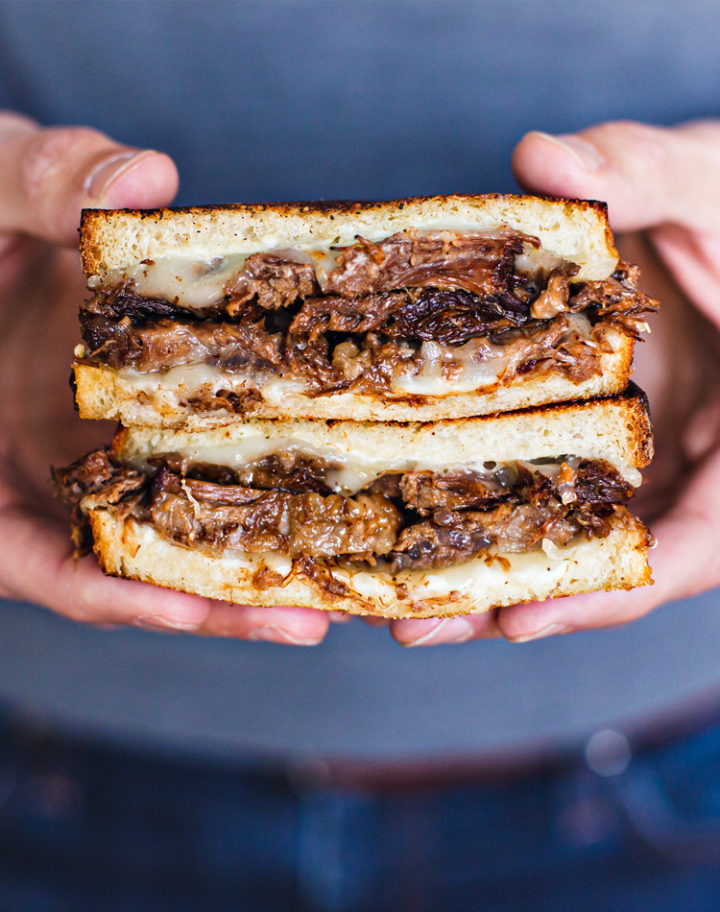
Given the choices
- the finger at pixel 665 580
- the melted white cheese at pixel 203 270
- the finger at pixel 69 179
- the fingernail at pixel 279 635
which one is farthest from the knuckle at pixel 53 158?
the finger at pixel 665 580

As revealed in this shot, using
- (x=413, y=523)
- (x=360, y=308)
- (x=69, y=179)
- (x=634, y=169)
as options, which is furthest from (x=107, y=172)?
(x=634, y=169)

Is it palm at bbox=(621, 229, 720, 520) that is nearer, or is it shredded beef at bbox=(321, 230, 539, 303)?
shredded beef at bbox=(321, 230, 539, 303)

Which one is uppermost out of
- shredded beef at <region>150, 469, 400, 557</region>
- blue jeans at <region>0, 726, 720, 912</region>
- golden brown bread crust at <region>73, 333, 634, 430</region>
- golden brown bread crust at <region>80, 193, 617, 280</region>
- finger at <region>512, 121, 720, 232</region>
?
finger at <region>512, 121, 720, 232</region>

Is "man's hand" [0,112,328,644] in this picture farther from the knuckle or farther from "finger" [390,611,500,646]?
"finger" [390,611,500,646]

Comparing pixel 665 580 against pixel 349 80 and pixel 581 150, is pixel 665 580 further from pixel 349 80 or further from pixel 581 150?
pixel 349 80

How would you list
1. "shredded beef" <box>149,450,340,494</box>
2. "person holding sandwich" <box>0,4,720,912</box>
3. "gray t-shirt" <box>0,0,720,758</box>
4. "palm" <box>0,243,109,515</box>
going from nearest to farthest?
"shredded beef" <box>149,450,340,494</box>, "person holding sandwich" <box>0,4,720,912</box>, "gray t-shirt" <box>0,0,720,758</box>, "palm" <box>0,243,109,515</box>

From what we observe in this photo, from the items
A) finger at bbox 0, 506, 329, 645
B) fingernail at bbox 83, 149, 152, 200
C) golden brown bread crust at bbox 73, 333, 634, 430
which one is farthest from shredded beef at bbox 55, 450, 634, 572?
fingernail at bbox 83, 149, 152, 200

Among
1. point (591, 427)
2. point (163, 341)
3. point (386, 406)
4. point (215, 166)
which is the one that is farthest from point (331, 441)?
point (215, 166)
